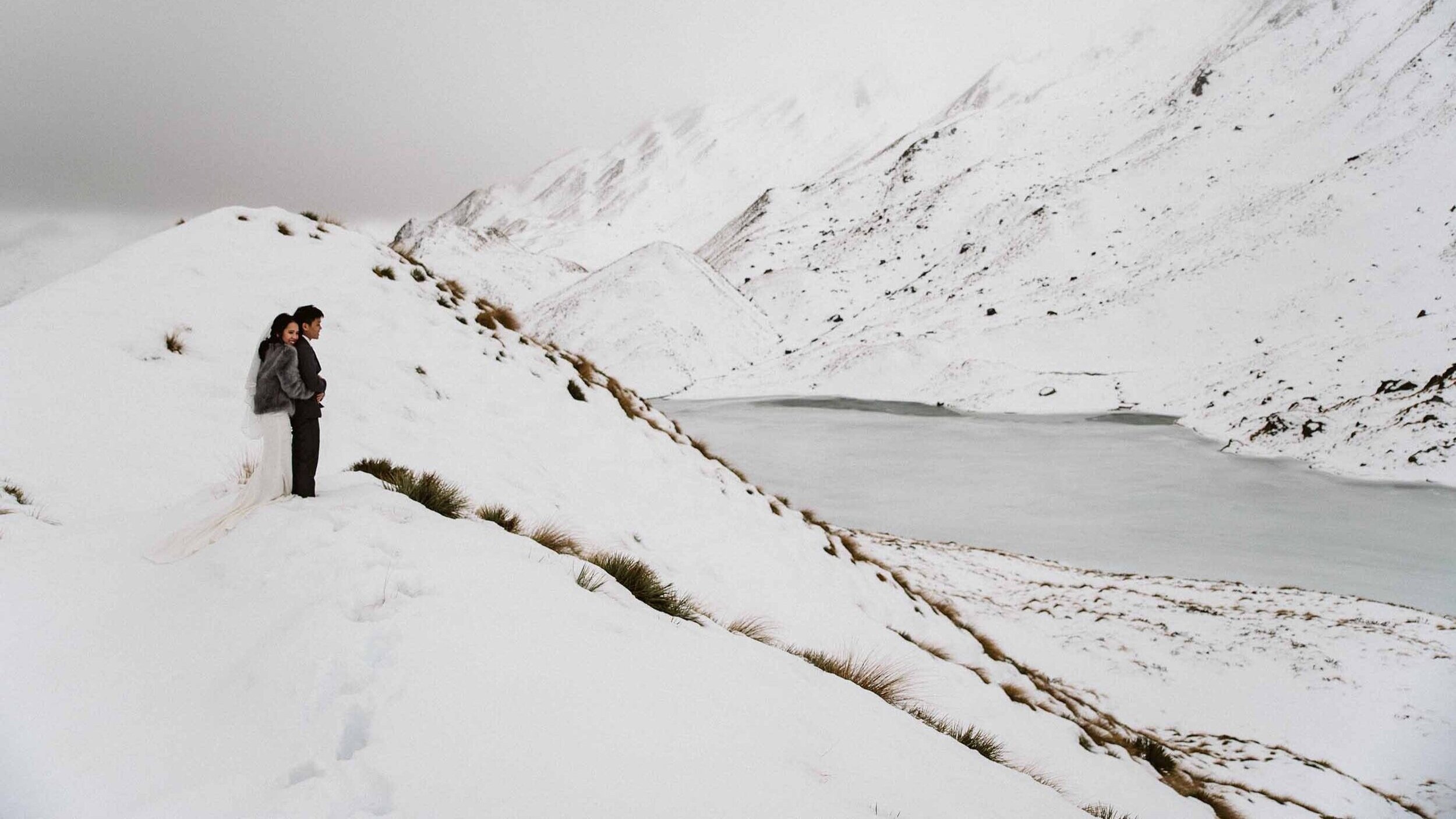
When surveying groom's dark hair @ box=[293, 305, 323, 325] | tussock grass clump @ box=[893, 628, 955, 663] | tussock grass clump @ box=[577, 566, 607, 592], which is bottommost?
tussock grass clump @ box=[893, 628, 955, 663]

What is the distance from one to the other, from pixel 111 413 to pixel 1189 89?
124 m

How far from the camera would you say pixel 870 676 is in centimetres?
626

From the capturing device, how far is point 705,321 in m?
71.1

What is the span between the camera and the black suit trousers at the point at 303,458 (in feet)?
15.5

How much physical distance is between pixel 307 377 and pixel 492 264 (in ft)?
357

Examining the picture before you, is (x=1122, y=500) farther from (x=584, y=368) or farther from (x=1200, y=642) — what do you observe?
(x=584, y=368)

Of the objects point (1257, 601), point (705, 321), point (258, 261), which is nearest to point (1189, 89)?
point (705, 321)

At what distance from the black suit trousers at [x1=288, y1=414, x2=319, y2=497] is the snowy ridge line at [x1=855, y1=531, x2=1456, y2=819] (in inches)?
338

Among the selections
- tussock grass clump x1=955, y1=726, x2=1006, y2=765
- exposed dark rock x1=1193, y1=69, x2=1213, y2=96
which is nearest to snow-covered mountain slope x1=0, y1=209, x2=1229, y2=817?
tussock grass clump x1=955, y1=726, x2=1006, y2=765

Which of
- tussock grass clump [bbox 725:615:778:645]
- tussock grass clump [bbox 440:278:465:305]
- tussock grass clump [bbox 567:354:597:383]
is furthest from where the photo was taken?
tussock grass clump [bbox 567:354:597:383]

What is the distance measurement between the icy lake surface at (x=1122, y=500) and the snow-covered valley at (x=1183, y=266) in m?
3.35

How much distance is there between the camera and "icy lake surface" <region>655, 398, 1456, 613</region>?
18.6 metres

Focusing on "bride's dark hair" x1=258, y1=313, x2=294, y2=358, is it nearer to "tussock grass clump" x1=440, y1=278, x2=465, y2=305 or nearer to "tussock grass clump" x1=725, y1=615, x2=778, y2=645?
"tussock grass clump" x1=725, y1=615, x2=778, y2=645

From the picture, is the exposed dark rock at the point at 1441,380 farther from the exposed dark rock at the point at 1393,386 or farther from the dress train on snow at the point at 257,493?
the dress train on snow at the point at 257,493
